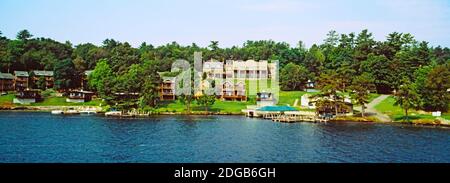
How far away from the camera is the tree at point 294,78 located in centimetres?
3847

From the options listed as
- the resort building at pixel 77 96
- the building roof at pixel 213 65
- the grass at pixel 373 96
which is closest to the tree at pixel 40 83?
the resort building at pixel 77 96

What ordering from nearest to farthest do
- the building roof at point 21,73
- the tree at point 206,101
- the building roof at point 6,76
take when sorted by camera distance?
the building roof at point 6,76 < the building roof at point 21,73 < the tree at point 206,101

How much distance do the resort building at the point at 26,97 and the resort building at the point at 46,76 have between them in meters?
1.31

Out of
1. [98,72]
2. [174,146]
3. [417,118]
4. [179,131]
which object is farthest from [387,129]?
[98,72]

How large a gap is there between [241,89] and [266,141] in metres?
20.0

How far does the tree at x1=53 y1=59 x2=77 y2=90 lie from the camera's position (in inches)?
1328

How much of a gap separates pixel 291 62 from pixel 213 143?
28.6 metres

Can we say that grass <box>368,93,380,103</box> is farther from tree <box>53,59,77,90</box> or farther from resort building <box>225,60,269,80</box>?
tree <box>53,59,77,90</box>

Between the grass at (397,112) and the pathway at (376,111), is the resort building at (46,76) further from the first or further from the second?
the grass at (397,112)

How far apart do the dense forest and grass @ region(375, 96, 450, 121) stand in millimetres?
577

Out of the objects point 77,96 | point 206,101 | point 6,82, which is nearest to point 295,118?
point 206,101

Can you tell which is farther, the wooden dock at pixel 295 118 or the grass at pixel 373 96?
the grass at pixel 373 96
